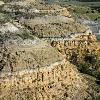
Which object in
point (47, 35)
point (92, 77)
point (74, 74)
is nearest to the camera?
point (74, 74)

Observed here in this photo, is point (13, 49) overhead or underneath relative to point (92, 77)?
overhead

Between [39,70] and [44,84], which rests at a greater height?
[39,70]

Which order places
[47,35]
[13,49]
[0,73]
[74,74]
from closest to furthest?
[0,73], [13,49], [74,74], [47,35]

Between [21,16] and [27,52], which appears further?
[21,16]

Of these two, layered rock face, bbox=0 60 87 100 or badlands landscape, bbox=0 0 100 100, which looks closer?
layered rock face, bbox=0 60 87 100

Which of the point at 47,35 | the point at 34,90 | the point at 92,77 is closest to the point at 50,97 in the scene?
the point at 34,90

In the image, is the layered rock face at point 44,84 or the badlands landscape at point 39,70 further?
the badlands landscape at point 39,70

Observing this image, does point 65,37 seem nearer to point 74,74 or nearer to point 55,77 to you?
point 74,74

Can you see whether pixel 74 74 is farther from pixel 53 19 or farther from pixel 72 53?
pixel 53 19

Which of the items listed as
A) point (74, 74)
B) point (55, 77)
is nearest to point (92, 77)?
point (74, 74)
